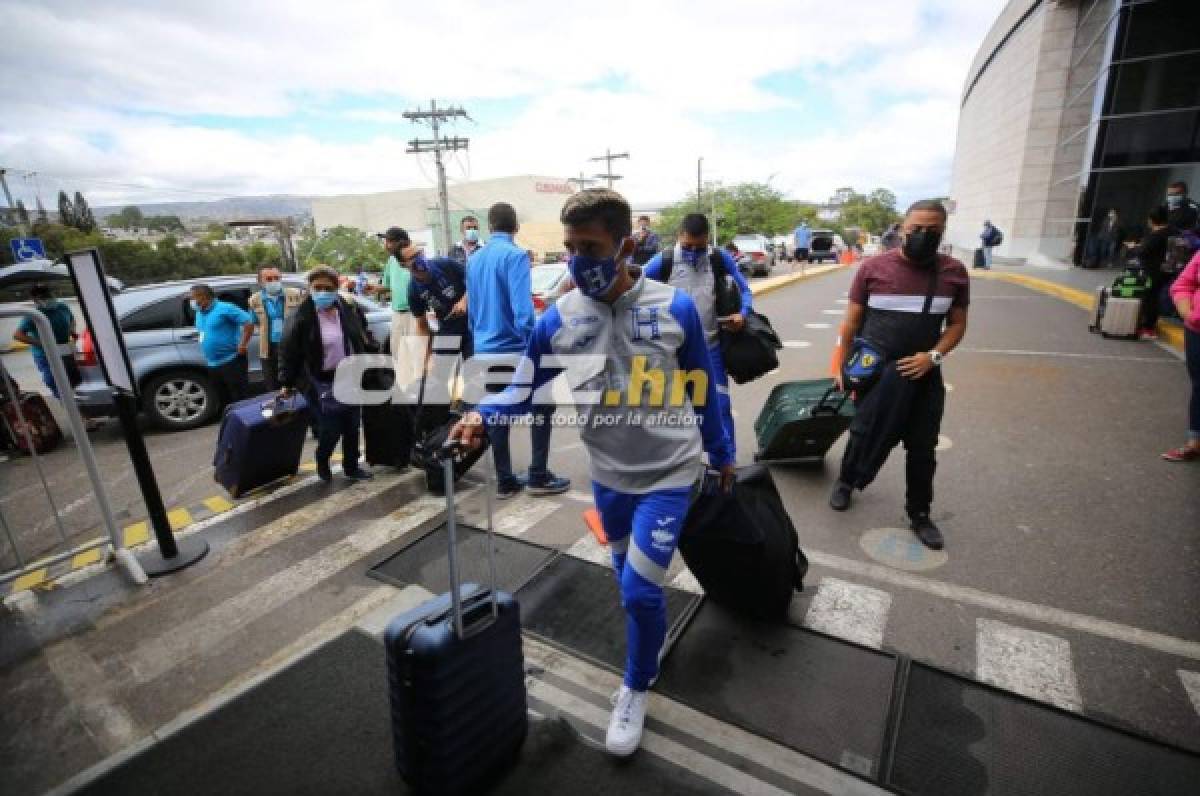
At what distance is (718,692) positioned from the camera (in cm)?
258

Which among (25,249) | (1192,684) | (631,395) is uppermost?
(25,249)

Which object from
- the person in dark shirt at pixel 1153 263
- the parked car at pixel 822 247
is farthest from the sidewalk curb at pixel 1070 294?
the parked car at pixel 822 247

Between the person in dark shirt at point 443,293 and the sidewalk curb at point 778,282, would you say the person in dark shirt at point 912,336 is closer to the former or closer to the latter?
the person in dark shirt at point 443,293

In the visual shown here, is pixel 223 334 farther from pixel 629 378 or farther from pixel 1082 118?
pixel 1082 118

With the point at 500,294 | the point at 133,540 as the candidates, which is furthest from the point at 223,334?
the point at 500,294

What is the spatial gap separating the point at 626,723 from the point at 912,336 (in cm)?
271

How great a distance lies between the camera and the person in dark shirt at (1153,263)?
27.3ft

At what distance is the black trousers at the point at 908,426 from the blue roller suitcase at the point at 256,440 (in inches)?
174

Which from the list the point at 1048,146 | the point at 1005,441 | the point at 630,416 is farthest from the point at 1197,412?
the point at 1048,146

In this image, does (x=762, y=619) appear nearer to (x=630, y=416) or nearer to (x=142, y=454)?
(x=630, y=416)

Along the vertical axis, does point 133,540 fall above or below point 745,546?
below

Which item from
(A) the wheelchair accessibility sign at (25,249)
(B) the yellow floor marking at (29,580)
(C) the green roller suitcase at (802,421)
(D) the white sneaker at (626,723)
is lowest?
(B) the yellow floor marking at (29,580)

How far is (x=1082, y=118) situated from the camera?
917 inches

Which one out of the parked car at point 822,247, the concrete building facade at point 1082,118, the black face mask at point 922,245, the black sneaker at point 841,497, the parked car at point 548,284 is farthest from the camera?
the parked car at point 822,247
